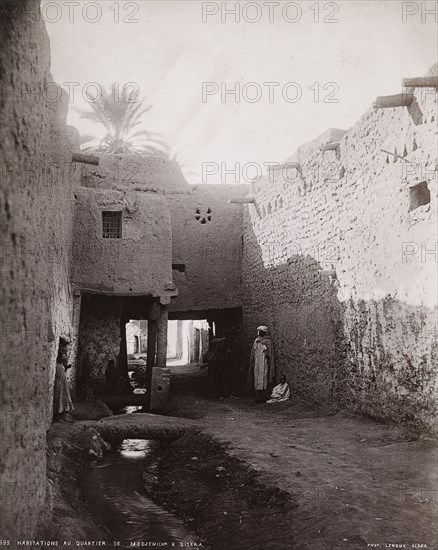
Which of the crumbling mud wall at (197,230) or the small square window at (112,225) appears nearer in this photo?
the small square window at (112,225)

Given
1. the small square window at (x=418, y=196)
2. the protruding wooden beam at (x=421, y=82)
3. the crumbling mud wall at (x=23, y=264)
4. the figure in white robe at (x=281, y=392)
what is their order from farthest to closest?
the figure in white robe at (x=281, y=392), the small square window at (x=418, y=196), the protruding wooden beam at (x=421, y=82), the crumbling mud wall at (x=23, y=264)

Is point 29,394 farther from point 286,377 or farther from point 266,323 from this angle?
point 266,323

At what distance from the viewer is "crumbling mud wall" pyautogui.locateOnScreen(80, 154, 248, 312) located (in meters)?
13.4

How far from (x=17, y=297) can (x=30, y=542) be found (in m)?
1.46

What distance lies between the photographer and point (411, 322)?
5977mm

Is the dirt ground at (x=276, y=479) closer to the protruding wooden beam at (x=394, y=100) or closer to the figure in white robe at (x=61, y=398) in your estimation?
the figure in white robe at (x=61, y=398)

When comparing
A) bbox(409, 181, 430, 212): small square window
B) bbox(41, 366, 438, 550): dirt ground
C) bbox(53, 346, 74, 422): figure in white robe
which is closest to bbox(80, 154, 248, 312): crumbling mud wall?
bbox(41, 366, 438, 550): dirt ground

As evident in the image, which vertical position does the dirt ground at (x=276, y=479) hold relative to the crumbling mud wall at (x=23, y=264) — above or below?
below

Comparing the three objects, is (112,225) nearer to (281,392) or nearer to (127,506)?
(281,392)

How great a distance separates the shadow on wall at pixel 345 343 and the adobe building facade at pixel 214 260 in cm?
3

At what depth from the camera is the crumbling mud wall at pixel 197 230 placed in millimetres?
13359

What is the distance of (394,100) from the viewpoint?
230 inches

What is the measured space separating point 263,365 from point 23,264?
8.22 m

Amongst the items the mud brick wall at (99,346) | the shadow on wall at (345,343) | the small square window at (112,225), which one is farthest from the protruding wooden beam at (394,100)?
the mud brick wall at (99,346)
